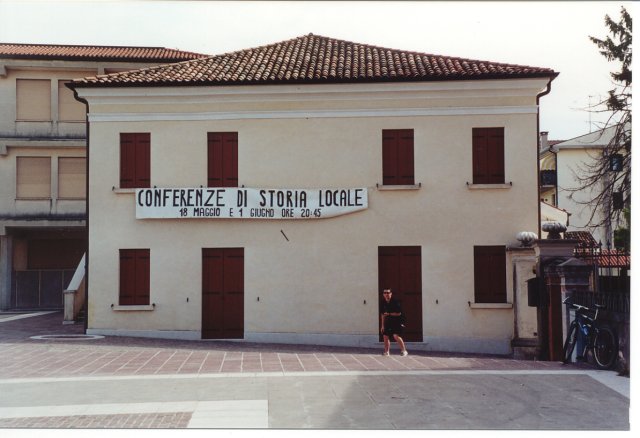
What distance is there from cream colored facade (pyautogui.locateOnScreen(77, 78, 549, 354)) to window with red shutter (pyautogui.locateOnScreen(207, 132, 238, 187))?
0.18m

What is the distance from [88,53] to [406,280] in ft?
56.7

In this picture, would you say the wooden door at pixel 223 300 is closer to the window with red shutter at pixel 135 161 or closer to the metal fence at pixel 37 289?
the window with red shutter at pixel 135 161

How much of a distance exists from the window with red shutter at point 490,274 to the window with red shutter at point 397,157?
8.35 feet

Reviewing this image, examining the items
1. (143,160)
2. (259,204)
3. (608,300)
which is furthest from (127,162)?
(608,300)

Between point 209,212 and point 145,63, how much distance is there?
12893mm

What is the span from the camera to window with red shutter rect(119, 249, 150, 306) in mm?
18125

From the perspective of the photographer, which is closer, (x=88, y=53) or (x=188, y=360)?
(x=188, y=360)

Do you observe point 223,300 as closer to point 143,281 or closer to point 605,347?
point 143,281

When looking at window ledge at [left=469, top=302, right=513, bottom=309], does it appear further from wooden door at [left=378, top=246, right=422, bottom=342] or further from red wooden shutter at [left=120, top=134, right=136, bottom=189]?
red wooden shutter at [left=120, top=134, right=136, bottom=189]

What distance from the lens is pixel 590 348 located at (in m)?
12.8

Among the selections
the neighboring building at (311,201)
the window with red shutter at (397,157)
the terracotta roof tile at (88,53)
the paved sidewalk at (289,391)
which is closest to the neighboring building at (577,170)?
the neighboring building at (311,201)

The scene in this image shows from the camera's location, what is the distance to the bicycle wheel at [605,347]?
39.6 feet

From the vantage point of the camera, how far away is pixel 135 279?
18156 mm

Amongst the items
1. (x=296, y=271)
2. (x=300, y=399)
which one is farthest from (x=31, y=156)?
(x=300, y=399)
